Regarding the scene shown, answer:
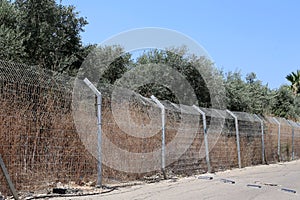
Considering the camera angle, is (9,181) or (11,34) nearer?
(9,181)

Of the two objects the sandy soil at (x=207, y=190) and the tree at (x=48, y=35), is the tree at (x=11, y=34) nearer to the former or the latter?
the tree at (x=48, y=35)

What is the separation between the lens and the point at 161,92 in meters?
16.4

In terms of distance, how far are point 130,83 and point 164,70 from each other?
1.99 m

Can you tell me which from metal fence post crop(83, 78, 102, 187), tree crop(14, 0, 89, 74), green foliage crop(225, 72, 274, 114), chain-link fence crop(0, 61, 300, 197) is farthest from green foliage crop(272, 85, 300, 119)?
metal fence post crop(83, 78, 102, 187)

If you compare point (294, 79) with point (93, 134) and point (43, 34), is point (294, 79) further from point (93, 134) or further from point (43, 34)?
point (93, 134)

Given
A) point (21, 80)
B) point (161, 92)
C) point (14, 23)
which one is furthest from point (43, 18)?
point (21, 80)

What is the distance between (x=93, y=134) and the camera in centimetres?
812

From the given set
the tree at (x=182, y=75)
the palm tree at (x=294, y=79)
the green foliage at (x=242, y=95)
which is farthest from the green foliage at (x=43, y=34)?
the palm tree at (x=294, y=79)

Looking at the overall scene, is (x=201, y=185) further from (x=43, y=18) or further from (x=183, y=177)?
(x=43, y=18)

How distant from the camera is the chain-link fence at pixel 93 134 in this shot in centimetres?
655

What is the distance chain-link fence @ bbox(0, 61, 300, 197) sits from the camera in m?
6.55

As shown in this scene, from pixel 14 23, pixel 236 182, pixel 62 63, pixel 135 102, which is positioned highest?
pixel 14 23

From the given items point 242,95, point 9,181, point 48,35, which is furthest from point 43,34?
point 9,181

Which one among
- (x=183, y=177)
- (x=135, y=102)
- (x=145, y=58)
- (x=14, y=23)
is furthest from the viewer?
(x=145, y=58)
